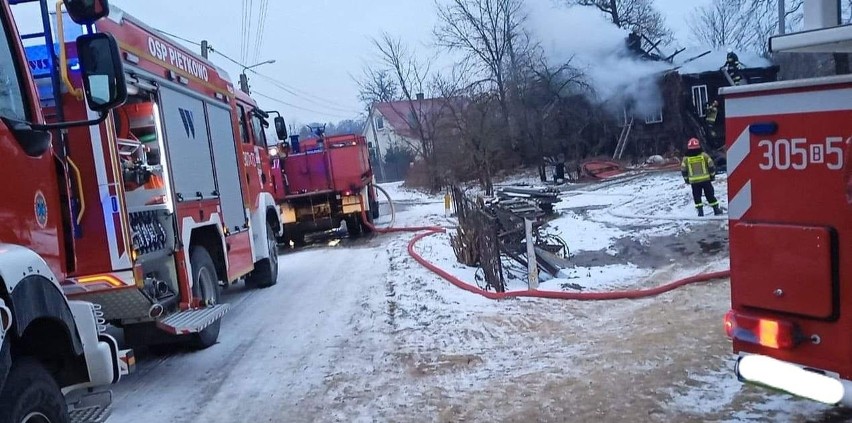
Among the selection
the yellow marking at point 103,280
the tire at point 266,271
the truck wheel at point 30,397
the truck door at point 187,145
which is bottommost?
the tire at point 266,271

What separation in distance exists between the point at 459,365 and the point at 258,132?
7.31 meters

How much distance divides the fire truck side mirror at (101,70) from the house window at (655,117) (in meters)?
35.8

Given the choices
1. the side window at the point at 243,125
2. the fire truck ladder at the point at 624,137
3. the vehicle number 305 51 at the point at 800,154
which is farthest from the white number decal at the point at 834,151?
the fire truck ladder at the point at 624,137

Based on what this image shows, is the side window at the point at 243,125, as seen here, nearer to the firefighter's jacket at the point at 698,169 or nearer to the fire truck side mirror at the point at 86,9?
the fire truck side mirror at the point at 86,9

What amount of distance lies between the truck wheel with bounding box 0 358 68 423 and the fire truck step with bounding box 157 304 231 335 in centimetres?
263

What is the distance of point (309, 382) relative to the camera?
232 inches

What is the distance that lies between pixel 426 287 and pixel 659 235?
5.81 meters

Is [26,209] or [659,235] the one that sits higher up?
[26,209]

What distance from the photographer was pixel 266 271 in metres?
10.9

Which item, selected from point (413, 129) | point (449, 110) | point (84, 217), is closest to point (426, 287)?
point (84, 217)

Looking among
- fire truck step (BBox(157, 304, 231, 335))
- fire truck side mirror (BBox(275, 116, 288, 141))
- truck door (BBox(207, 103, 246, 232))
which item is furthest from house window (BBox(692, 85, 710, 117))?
fire truck step (BBox(157, 304, 231, 335))

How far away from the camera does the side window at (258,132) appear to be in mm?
11625

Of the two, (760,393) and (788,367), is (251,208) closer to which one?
(760,393)

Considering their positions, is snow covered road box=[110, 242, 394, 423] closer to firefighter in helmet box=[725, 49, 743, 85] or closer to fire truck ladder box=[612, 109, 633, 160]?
firefighter in helmet box=[725, 49, 743, 85]
